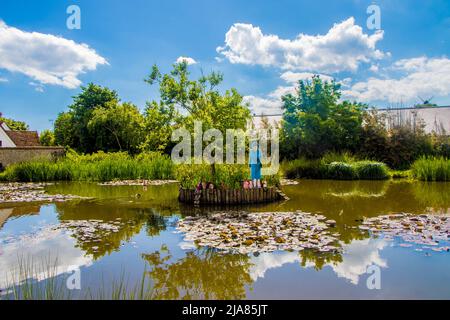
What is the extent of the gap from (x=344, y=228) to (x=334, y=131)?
49.6 feet

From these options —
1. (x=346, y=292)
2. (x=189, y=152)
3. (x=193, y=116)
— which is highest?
(x=193, y=116)

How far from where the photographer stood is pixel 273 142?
21.6m

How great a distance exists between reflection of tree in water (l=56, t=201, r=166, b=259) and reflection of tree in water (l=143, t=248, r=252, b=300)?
41.4 inches

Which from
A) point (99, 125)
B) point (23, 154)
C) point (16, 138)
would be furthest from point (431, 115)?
point (16, 138)

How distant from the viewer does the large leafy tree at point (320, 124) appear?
21172 mm

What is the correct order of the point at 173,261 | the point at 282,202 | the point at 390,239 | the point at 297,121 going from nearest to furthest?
the point at 173,261
the point at 390,239
the point at 282,202
the point at 297,121

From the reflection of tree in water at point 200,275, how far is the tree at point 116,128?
75.8ft

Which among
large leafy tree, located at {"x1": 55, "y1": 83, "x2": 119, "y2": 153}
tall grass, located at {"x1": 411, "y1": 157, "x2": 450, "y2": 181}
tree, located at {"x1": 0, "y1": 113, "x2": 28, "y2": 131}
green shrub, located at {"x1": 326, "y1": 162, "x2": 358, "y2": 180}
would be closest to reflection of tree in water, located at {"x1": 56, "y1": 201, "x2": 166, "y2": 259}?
green shrub, located at {"x1": 326, "y1": 162, "x2": 358, "y2": 180}

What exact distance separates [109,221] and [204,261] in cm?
379

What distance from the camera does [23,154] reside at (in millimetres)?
23234

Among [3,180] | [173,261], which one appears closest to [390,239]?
[173,261]

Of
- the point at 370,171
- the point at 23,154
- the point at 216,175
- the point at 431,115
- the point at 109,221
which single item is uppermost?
the point at 431,115

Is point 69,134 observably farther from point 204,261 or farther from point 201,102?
point 204,261
